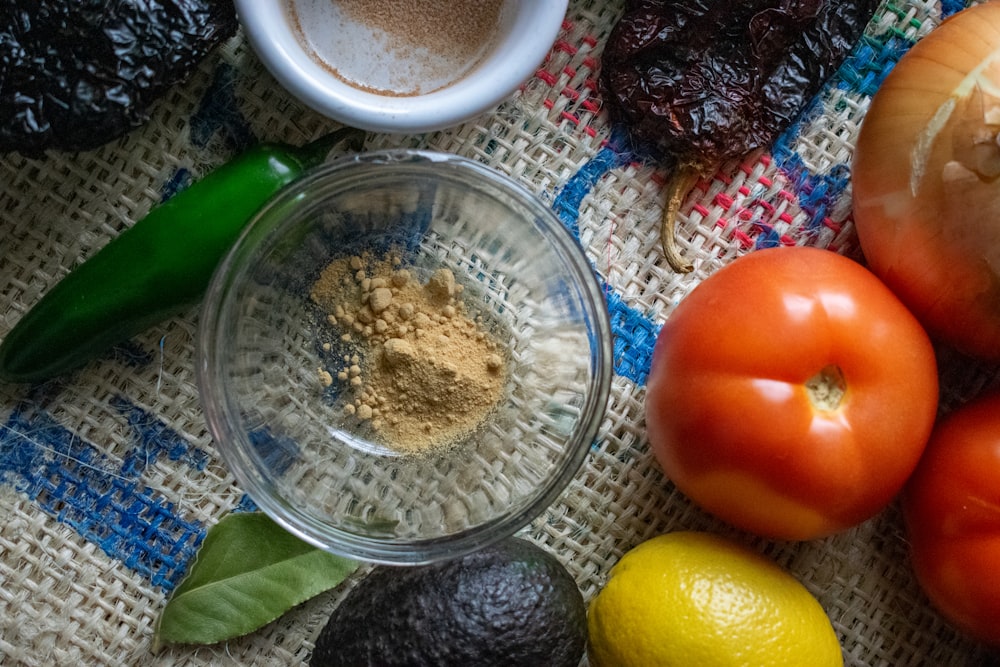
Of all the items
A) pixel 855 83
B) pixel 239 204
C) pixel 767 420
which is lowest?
pixel 239 204

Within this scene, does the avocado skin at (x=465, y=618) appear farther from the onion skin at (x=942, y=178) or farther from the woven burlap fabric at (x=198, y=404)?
the onion skin at (x=942, y=178)

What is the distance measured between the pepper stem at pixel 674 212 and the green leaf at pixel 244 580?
1.60ft

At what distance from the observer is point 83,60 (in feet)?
3.08

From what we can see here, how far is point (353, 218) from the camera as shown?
1.02 metres

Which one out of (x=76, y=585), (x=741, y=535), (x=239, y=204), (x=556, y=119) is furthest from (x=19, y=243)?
(x=741, y=535)

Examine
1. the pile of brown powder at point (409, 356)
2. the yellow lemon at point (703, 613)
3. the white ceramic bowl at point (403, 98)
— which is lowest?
the yellow lemon at point (703, 613)

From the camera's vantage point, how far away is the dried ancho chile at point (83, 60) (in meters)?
0.92

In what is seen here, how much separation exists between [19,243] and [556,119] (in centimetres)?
62

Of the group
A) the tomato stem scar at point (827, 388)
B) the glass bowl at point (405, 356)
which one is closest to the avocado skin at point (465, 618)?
the glass bowl at point (405, 356)

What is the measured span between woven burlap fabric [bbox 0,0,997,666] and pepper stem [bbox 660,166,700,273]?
0.02 metres

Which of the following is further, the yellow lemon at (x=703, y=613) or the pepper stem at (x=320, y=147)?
the pepper stem at (x=320, y=147)

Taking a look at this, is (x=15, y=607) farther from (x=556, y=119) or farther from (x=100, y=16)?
(x=556, y=119)

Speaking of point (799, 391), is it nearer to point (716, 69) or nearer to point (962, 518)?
point (962, 518)

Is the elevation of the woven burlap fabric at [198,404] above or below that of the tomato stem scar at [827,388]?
below
